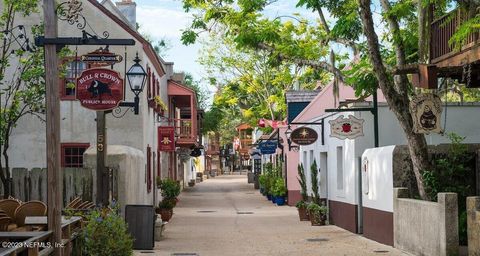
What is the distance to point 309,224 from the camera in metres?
23.2

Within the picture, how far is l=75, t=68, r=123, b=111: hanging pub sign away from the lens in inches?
543

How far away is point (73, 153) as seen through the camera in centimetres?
2327

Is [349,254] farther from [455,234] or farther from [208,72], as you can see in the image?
[208,72]

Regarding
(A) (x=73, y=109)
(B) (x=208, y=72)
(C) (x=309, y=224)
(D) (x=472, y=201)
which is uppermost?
(B) (x=208, y=72)

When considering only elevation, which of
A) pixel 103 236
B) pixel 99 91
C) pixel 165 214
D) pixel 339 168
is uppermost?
pixel 99 91

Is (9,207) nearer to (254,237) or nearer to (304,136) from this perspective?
(254,237)

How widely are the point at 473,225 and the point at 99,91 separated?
7.01 meters

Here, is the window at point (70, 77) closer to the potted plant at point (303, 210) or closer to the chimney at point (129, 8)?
the potted plant at point (303, 210)

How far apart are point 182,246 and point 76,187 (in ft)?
10.1

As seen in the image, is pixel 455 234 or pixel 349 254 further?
pixel 349 254

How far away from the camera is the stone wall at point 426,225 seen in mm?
12281

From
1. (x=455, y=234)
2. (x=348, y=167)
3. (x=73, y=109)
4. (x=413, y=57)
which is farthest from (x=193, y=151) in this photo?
(x=455, y=234)

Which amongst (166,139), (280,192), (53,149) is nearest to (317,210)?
(166,139)

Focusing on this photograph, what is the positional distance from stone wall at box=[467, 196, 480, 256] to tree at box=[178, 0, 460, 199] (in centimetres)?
260
